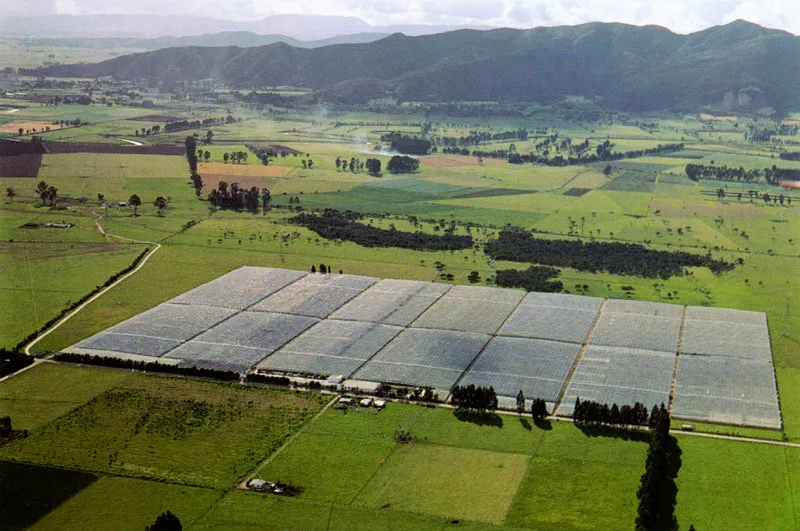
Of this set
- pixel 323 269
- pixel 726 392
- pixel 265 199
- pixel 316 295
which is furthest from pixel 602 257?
pixel 265 199

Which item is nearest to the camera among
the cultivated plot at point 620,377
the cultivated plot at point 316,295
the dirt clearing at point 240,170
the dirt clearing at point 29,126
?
the cultivated plot at point 620,377

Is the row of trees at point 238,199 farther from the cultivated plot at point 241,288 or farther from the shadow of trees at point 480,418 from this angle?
the shadow of trees at point 480,418

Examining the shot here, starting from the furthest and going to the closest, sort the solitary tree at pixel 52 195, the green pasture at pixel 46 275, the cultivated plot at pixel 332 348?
the solitary tree at pixel 52 195, the green pasture at pixel 46 275, the cultivated plot at pixel 332 348

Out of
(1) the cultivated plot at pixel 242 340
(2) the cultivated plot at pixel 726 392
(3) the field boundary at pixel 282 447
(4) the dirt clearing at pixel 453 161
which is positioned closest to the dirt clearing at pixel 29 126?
(4) the dirt clearing at pixel 453 161

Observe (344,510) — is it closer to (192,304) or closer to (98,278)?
(192,304)

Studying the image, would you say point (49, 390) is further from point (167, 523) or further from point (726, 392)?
point (726, 392)

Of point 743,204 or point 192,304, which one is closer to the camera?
point 192,304

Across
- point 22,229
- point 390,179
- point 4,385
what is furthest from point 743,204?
point 4,385
